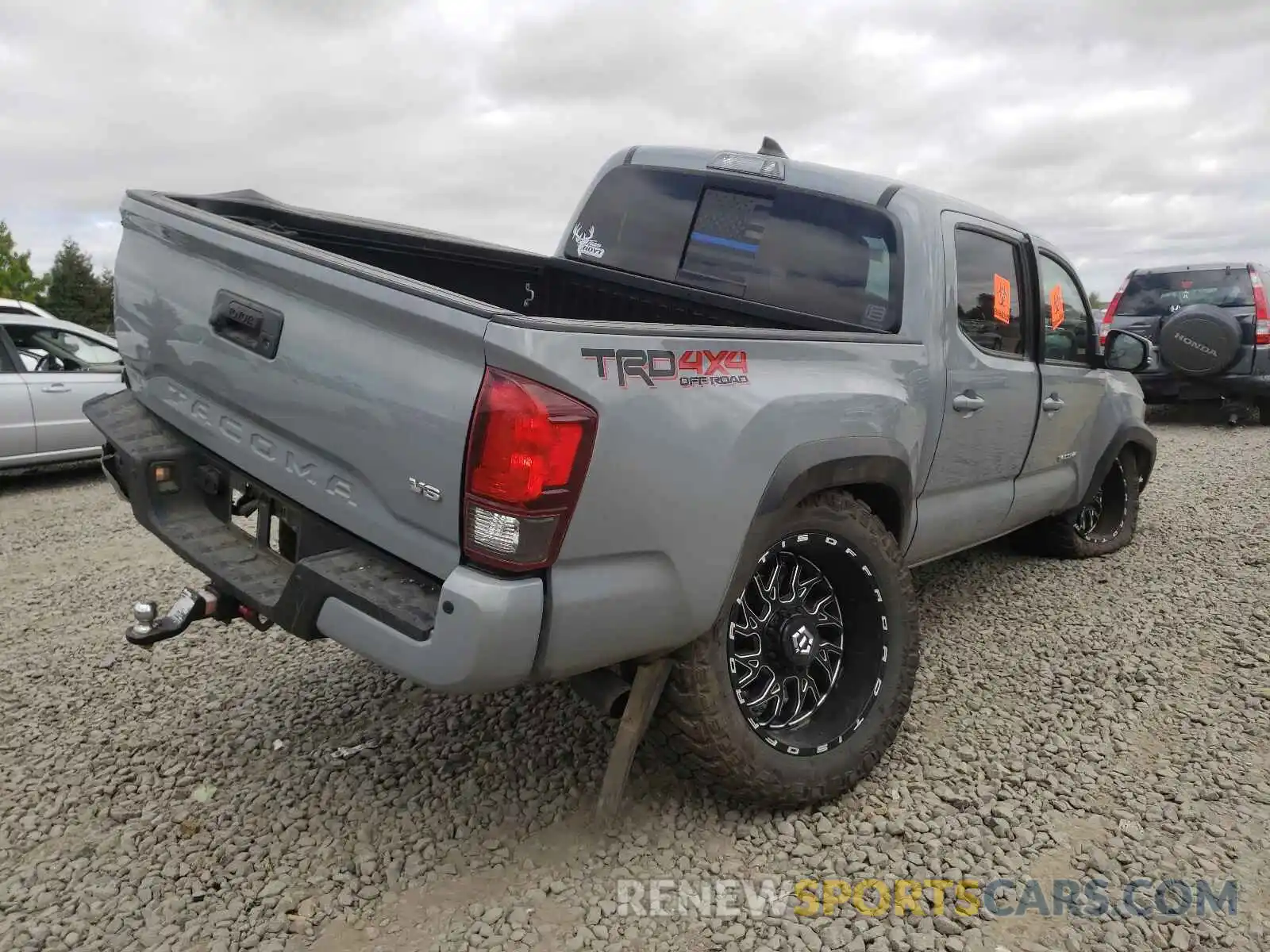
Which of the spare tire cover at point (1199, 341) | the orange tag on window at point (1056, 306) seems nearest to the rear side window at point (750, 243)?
the orange tag on window at point (1056, 306)

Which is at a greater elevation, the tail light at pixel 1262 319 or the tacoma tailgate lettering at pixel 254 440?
the tail light at pixel 1262 319

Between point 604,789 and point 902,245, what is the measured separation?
6.92 feet

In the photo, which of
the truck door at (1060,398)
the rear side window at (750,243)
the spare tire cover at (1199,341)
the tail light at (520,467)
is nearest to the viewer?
the tail light at (520,467)

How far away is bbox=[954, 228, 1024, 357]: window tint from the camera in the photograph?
3490 mm

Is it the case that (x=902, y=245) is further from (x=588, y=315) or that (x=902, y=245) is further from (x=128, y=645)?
(x=128, y=645)

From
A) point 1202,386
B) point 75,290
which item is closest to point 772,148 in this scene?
point 1202,386

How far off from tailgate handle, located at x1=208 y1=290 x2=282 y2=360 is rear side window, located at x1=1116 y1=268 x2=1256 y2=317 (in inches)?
430

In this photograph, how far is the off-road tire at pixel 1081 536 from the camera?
517 centimetres

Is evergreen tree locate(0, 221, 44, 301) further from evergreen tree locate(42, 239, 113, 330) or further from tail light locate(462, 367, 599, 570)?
tail light locate(462, 367, 599, 570)

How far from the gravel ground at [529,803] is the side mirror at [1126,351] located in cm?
131

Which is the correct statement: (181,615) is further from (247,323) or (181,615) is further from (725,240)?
(725,240)

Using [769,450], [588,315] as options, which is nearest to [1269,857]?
[769,450]

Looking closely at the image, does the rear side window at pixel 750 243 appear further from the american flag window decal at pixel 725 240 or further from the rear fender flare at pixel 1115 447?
the rear fender flare at pixel 1115 447

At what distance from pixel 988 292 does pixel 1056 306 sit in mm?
822
